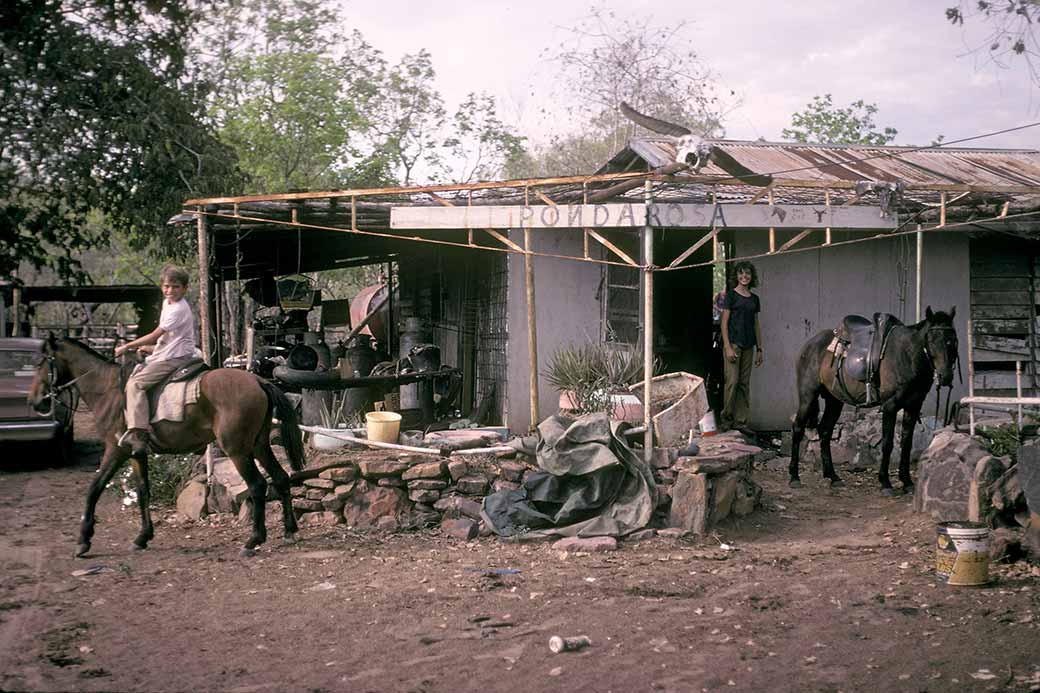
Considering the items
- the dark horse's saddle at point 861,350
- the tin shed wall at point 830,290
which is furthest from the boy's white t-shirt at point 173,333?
the tin shed wall at point 830,290

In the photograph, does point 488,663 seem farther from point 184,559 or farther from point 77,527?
point 77,527

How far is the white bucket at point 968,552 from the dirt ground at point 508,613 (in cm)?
10

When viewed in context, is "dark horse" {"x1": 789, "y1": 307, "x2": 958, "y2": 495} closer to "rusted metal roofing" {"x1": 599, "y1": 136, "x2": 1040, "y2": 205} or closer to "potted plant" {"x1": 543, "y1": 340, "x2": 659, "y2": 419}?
"rusted metal roofing" {"x1": 599, "y1": 136, "x2": 1040, "y2": 205}

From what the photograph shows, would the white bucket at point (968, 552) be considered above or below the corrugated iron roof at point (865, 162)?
below

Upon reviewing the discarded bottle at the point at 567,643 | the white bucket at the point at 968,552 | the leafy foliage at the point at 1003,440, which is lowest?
the discarded bottle at the point at 567,643

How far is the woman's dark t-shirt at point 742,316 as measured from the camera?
446 inches

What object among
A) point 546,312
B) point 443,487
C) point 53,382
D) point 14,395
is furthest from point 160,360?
point 14,395

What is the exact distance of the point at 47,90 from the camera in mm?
14914

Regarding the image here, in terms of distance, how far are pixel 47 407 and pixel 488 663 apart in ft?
16.3

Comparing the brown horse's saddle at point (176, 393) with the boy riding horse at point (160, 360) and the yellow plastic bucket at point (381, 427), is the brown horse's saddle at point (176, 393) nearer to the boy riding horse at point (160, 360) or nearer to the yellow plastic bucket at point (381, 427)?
the boy riding horse at point (160, 360)

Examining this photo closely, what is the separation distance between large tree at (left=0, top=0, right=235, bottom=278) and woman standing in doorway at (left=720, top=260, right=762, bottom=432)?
28.2 feet

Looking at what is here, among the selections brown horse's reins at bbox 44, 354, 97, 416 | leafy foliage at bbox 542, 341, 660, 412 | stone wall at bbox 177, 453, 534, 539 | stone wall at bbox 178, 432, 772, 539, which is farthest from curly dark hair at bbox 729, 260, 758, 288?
brown horse's reins at bbox 44, 354, 97, 416

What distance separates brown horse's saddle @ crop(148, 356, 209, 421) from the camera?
7969 millimetres

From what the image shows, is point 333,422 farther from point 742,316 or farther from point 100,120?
point 100,120
